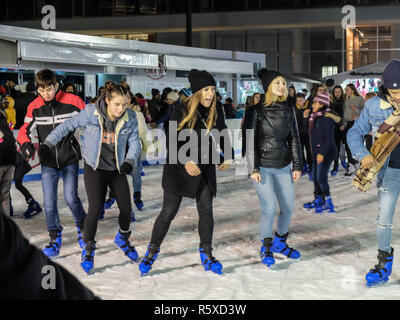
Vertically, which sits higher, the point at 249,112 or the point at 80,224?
the point at 249,112

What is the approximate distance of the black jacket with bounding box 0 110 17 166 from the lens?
5438 mm

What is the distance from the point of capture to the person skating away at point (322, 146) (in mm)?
8000

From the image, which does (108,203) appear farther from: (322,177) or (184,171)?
(184,171)

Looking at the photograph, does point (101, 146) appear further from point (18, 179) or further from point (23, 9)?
point (23, 9)

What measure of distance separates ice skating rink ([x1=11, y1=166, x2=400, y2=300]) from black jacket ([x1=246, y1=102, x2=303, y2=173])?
35.0 inches

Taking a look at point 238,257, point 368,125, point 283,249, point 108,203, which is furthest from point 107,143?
point 108,203

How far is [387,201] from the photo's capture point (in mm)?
4594

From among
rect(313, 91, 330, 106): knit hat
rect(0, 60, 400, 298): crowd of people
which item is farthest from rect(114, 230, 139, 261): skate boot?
rect(313, 91, 330, 106): knit hat

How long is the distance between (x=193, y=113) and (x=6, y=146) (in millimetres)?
1673

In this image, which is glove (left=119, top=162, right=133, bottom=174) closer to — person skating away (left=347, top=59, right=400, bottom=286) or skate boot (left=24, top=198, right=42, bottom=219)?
person skating away (left=347, top=59, right=400, bottom=286)

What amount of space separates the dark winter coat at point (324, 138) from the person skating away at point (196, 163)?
310 cm

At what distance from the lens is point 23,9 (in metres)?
37.9
